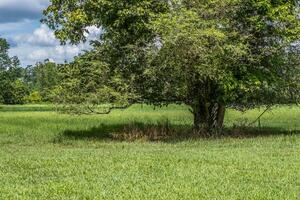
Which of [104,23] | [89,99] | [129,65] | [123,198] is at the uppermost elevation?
[104,23]

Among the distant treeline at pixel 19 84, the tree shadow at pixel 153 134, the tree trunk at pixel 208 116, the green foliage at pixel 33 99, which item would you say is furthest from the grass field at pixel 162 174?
the green foliage at pixel 33 99

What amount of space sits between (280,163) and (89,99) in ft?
38.6

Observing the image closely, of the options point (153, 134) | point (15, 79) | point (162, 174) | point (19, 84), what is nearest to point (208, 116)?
point (153, 134)

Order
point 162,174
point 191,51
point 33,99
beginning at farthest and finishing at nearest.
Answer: point 33,99 < point 191,51 < point 162,174

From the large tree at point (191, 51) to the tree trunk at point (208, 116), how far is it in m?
0.05

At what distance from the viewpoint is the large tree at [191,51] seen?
24.2 meters

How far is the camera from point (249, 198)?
10531mm

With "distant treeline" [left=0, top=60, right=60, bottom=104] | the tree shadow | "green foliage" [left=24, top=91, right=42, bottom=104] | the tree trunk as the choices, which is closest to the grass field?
the tree shadow

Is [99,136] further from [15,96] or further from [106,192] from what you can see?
[15,96]

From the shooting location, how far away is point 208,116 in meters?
28.3

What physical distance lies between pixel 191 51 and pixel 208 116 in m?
5.59

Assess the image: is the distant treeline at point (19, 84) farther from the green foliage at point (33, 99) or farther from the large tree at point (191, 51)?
the large tree at point (191, 51)

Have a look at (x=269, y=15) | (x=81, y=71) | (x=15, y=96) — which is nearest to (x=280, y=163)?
(x=269, y=15)

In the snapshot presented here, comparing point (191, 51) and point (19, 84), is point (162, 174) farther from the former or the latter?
point (19, 84)
